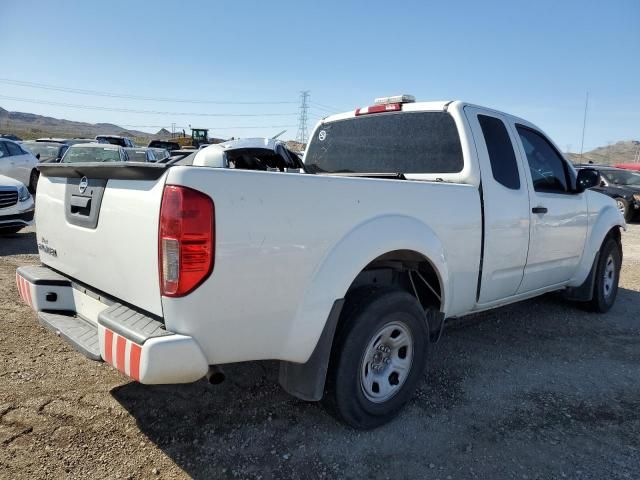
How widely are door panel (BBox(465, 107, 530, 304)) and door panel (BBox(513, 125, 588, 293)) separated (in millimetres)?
156

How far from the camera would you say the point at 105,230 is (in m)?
2.43

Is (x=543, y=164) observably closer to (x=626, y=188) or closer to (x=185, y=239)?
(x=185, y=239)

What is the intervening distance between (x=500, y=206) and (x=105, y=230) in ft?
8.89

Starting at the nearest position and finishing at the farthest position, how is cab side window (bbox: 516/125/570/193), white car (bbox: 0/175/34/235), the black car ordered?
cab side window (bbox: 516/125/570/193), white car (bbox: 0/175/34/235), the black car

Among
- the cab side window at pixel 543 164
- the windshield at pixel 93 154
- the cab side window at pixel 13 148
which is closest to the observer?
the cab side window at pixel 543 164

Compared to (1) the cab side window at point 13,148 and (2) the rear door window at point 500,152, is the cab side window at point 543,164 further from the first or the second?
(1) the cab side window at point 13,148

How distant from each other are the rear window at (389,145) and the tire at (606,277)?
275cm

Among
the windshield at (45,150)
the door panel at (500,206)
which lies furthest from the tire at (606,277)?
the windshield at (45,150)

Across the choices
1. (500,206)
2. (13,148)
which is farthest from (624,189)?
(13,148)

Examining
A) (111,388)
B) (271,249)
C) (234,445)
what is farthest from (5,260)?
(271,249)

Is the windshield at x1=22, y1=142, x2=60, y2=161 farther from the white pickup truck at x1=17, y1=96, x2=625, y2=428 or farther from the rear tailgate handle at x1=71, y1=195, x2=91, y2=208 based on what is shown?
the rear tailgate handle at x1=71, y1=195, x2=91, y2=208

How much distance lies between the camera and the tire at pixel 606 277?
17.5ft

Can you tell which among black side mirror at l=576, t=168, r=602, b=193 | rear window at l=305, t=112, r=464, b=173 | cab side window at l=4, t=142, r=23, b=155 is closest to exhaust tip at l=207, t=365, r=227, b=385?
rear window at l=305, t=112, r=464, b=173

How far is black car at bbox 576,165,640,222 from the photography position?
15.4 meters
